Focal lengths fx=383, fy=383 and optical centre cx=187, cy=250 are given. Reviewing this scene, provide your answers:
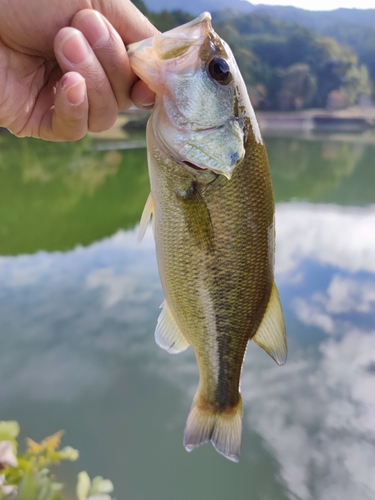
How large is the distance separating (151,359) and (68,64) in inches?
155

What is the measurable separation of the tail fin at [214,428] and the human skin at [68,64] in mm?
1298

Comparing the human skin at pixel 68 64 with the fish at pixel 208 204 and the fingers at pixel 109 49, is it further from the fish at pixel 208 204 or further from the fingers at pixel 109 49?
the fish at pixel 208 204

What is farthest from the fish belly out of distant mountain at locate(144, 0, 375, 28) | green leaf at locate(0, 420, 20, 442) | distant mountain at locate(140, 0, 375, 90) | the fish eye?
distant mountain at locate(144, 0, 375, 28)

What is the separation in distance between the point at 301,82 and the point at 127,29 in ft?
169

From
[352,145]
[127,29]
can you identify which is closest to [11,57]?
[127,29]

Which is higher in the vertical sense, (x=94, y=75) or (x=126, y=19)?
(x=126, y=19)

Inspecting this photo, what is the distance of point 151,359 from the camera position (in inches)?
185

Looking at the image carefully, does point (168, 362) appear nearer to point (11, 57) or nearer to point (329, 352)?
point (329, 352)

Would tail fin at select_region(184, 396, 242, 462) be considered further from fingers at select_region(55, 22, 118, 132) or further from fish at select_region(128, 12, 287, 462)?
fingers at select_region(55, 22, 118, 132)

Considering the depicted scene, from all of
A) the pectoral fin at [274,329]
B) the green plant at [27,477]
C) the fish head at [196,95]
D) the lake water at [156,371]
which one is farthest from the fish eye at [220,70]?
the lake water at [156,371]

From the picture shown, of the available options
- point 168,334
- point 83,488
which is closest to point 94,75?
point 168,334

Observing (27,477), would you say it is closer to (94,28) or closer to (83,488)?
(83,488)

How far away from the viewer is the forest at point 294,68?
4581 centimetres

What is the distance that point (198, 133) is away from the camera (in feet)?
4.18
